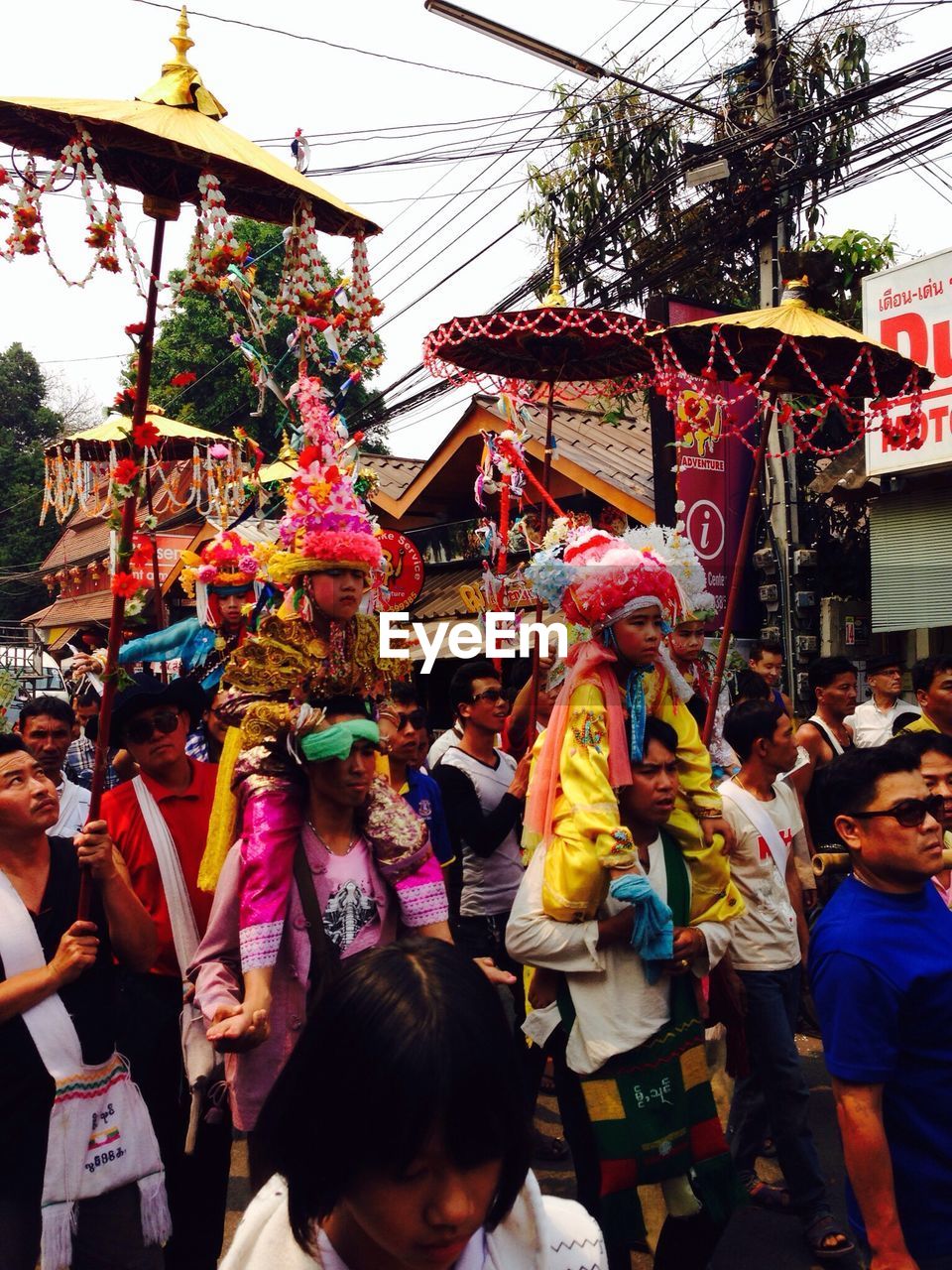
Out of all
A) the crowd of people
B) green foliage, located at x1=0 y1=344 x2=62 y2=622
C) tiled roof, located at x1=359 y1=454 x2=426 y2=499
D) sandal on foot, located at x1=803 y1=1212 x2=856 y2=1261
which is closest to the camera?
the crowd of people

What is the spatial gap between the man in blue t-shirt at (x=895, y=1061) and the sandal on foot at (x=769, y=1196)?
193cm

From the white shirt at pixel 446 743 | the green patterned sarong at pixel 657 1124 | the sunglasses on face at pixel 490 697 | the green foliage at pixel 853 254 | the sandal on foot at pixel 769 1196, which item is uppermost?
the green foliage at pixel 853 254

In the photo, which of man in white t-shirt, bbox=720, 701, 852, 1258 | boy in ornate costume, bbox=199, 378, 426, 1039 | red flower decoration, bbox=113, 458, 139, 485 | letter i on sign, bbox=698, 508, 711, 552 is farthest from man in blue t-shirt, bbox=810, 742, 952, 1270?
letter i on sign, bbox=698, 508, 711, 552

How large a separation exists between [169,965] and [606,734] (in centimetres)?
153

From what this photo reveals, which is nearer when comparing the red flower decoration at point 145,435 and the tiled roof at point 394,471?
the red flower decoration at point 145,435

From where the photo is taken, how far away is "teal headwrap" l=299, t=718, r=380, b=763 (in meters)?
2.98

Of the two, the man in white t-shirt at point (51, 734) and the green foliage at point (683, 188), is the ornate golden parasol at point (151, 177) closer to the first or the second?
the man in white t-shirt at point (51, 734)

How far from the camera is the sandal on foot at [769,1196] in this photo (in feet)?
14.0

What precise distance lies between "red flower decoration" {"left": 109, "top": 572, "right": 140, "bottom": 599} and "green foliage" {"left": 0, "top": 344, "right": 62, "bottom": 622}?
33.6 m

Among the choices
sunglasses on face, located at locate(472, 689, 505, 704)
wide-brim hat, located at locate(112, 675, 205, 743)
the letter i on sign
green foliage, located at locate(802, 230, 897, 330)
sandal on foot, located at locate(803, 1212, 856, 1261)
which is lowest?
sandal on foot, located at locate(803, 1212, 856, 1261)

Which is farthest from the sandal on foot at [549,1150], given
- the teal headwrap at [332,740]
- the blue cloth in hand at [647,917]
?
the teal headwrap at [332,740]

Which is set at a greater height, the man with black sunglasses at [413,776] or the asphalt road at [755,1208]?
the man with black sunglasses at [413,776]

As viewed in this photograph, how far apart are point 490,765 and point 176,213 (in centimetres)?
286

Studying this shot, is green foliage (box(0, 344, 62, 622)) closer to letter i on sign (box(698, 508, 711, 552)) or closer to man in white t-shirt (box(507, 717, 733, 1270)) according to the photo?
letter i on sign (box(698, 508, 711, 552))
